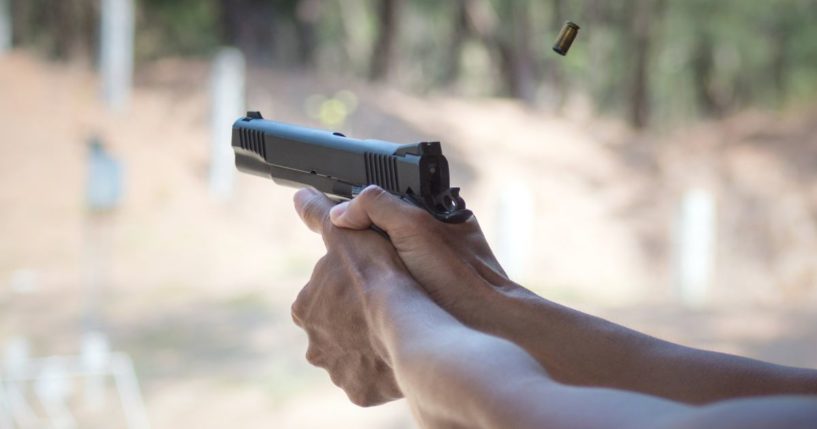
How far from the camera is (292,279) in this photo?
3.64 m

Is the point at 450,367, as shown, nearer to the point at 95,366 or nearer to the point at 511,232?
the point at 95,366

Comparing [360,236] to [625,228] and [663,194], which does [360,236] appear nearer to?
[625,228]

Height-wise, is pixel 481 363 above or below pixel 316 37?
below

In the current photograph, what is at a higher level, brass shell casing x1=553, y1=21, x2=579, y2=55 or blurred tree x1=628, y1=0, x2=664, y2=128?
blurred tree x1=628, y1=0, x2=664, y2=128

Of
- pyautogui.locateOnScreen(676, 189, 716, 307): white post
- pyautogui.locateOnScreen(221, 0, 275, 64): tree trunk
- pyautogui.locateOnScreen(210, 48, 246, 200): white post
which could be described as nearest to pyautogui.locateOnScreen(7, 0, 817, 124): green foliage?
pyautogui.locateOnScreen(221, 0, 275, 64): tree trunk

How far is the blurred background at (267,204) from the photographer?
9.73ft

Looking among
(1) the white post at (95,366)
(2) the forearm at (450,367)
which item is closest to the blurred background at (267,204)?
(1) the white post at (95,366)

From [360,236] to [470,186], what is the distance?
418 cm

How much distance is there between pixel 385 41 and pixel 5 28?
2.65 meters

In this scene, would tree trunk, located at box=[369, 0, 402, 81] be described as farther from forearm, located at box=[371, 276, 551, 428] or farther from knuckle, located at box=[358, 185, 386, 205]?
forearm, located at box=[371, 276, 551, 428]

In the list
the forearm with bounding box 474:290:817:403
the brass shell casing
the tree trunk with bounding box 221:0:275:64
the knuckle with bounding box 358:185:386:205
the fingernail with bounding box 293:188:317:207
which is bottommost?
the forearm with bounding box 474:290:817:403

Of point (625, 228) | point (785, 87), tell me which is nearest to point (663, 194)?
point (625, 228)

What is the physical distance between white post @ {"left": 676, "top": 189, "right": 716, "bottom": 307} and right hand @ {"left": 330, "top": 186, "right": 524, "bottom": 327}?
3950mm

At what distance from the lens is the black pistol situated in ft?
2.29
